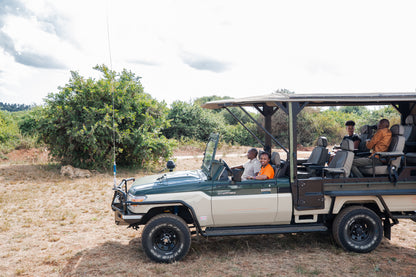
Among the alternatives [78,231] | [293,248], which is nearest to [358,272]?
[293,248]

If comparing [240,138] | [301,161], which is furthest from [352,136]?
[240,138]

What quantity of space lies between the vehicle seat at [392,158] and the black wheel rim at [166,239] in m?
3.48

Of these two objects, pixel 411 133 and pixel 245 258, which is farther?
pixel 411 133

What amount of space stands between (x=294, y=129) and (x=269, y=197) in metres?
1.14

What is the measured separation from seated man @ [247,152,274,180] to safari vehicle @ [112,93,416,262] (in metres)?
0.15

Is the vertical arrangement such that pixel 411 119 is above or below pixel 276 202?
above

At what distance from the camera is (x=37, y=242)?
6.68 metres

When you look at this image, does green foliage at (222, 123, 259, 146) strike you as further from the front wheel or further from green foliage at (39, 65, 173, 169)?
the front wheel

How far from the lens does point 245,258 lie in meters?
5.77

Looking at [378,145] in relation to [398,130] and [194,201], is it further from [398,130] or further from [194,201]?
[194,201]

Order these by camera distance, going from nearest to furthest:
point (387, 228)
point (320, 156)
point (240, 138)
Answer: point (387, 228) → point (320, 156) → point (240, 138)

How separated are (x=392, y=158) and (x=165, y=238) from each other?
401 centimetres

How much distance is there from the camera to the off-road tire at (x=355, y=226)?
5848 mm

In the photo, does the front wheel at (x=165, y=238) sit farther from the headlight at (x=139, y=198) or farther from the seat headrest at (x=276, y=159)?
the seat headrest at (x=276, y=159)
